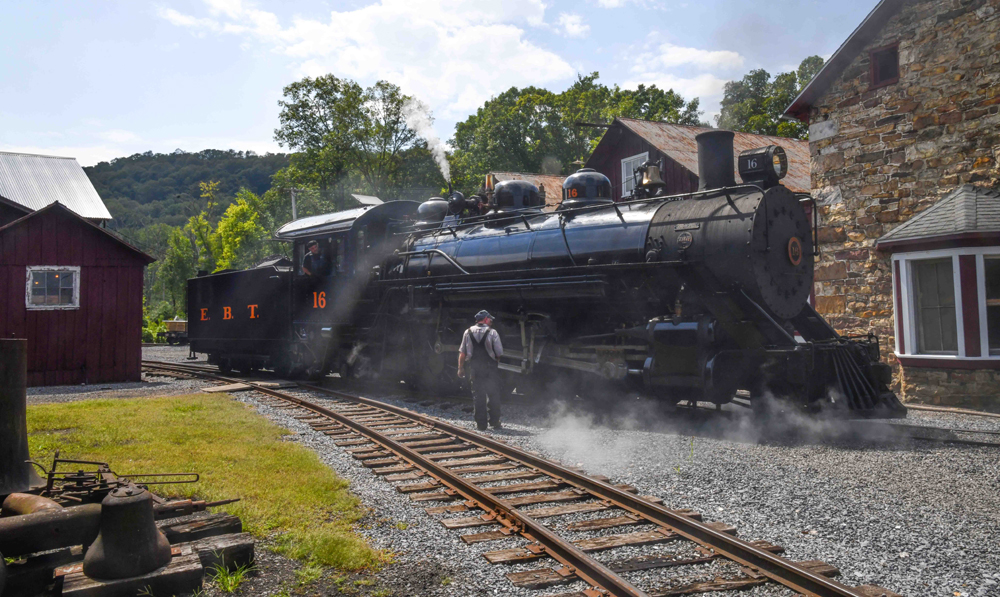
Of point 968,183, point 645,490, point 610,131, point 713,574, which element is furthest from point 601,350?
point 610,131

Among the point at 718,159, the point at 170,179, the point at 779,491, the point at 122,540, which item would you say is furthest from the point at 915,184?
the point at 170,179

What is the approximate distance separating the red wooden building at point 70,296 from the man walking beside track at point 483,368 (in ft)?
33.7

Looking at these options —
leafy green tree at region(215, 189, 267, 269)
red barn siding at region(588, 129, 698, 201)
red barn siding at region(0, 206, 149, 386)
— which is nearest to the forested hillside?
leafy green tree at region(215, 189, 267, 269)

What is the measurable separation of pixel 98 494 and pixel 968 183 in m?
12.2

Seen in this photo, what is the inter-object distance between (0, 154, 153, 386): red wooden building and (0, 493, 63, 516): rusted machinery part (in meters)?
13.3

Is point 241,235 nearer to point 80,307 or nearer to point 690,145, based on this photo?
point 80,307

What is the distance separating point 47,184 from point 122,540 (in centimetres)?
2525

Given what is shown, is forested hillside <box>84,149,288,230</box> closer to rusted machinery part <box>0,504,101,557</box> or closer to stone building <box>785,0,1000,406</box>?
stone building <box>785,0,1000,406</box>

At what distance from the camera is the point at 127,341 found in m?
15.7

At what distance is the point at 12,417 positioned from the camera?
3070 mm

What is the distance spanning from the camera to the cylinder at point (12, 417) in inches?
120

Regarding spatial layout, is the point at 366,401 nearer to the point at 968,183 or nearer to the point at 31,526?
the point at 31,526

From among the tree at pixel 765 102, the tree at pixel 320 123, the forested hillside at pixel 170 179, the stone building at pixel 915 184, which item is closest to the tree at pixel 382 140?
the tree at pixel 320 123

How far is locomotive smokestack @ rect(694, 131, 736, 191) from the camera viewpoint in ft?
28.5
